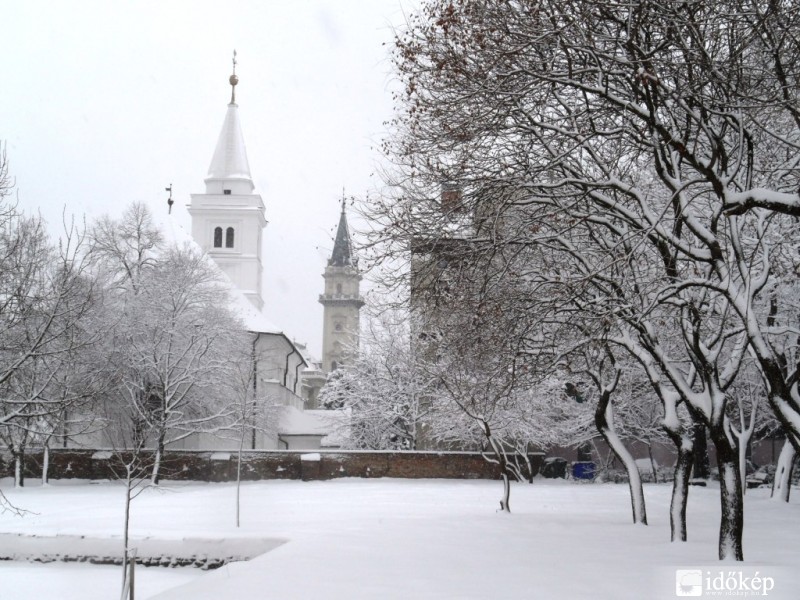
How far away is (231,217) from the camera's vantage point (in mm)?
79062

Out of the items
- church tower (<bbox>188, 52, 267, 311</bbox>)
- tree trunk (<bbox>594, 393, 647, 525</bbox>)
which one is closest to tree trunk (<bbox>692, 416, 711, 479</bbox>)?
tree trunk (<bbox>594, 393, 647, 525</bbox>)

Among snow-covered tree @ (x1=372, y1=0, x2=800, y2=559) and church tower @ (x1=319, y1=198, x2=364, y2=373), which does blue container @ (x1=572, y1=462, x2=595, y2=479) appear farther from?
church tower @ (x1=319, y1=198, x2=364, y2=373)

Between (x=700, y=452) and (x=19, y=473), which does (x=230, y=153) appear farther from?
(x=700, y=452)

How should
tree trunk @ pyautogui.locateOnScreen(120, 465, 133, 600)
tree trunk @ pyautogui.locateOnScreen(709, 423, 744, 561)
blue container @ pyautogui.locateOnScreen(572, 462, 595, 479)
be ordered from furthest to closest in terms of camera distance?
blue container @ pyautogui.locateOnScreen(572, 462, 595, 479), tree trunk @ pyautogui.locateOnScreen(120, 465, 133, 600), tree trunk @ pyautogui.locateOnScreen(709, 423, 744, 561)

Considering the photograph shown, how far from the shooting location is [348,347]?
169ft

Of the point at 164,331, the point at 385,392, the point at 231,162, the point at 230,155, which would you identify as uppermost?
the point at 230,155

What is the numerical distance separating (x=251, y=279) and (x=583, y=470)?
39414mm

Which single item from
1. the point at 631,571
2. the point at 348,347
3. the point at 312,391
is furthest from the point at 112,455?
the point at 312,391

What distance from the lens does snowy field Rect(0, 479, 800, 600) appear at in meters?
10.8

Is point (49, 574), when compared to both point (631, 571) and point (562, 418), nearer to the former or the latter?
point (631, 571)

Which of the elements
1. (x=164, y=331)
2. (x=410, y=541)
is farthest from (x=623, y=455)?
(x=164, y=331)

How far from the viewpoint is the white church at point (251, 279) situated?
52.9 m

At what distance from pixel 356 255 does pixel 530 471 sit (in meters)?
25.7

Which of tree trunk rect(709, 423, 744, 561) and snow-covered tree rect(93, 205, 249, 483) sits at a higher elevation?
snow-covered tree rect(93, 205, 249, 483)
